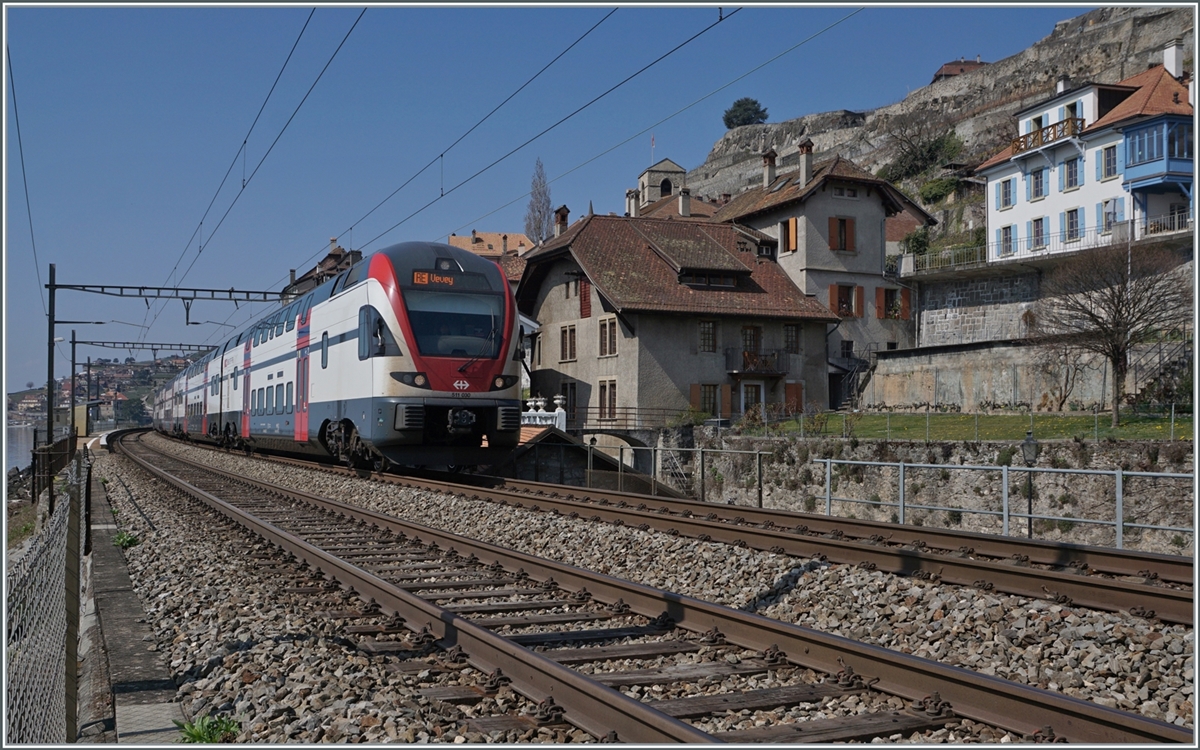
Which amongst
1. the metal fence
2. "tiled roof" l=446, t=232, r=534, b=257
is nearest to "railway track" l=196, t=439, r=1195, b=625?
the metal fence

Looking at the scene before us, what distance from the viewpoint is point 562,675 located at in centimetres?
550

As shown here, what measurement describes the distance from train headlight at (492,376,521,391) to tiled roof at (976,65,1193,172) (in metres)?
32.4

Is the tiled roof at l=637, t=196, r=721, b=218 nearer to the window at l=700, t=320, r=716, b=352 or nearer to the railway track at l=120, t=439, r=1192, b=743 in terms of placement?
the window at l=700, t=320, r=716, b=352

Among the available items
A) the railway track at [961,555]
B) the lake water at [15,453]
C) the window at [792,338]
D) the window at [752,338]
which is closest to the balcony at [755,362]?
the window at [752,338]

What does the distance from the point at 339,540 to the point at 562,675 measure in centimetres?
739

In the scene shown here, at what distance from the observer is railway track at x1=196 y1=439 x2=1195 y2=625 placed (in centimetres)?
763

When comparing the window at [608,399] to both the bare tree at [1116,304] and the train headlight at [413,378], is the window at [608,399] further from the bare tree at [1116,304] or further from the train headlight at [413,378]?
the train headlight at [413,378]

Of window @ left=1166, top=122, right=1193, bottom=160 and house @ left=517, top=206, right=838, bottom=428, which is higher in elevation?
window @ left=1166, top=122, right=1193, bottom=160

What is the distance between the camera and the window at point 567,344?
41.7 m

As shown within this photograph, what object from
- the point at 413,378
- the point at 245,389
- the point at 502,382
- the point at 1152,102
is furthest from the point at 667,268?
the point at 413,378

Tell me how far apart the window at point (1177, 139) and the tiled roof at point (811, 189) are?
10.2 meters

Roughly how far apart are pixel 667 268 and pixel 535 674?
34798 mm

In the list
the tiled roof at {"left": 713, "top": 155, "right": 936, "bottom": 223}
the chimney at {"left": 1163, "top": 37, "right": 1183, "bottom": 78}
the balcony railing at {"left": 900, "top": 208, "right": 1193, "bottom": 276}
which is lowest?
the balcony railing at {"left": 900, "top": 208, "right": 1193, "bottom": 276}

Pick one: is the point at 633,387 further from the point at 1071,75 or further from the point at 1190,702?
the point at 1071,75
